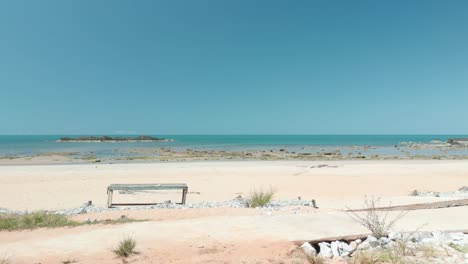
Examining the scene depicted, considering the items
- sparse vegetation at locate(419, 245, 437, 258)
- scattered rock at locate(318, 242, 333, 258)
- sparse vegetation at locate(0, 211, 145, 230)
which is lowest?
sparse vegetation at locate(0, 211, 145, 230)

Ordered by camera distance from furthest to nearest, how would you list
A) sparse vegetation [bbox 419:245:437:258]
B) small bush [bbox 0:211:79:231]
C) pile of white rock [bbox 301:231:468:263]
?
small bush [bbox 0:211:79:231]
pile of white rock [bbox 301:231:468:263]
sparse vegetation [bbox 419:245:437:258]

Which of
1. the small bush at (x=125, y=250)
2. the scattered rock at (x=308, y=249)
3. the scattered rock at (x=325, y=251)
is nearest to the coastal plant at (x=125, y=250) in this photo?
the small bush at (x=125, y=250)

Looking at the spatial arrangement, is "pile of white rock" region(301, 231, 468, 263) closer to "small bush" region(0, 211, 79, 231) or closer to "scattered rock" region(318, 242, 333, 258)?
"scattered rock" region(318, 242, 333, 258)

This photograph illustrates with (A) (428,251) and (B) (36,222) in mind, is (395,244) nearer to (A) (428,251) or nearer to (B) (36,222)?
(A) (428,251)

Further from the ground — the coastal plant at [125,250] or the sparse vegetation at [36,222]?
the coastal plant at [125,250]

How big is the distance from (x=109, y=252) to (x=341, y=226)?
14.7 ft

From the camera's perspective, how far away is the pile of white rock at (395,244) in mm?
6023

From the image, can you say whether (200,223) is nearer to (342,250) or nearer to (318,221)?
(318,221)

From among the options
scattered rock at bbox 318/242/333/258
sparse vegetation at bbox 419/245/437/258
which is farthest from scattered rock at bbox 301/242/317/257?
sparse vegetation at bbox 419/245/437/258

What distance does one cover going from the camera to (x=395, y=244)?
623 cm

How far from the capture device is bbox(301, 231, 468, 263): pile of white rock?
6023 millimetres

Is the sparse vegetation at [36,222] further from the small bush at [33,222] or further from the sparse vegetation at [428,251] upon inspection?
A: the sparse vegetation at [428,251]

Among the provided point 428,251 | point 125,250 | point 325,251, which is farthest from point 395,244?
point 125,250

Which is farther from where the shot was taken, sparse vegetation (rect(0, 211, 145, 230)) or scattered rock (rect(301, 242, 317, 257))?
sparse vegetation (rect(0, 211, 145, 230))
